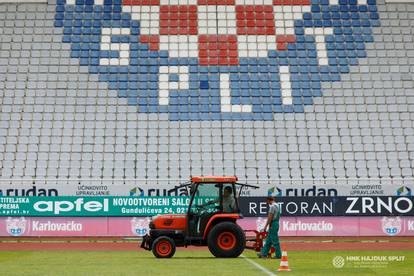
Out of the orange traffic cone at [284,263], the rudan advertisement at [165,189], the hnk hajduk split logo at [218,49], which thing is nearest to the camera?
the orange traffic cone at [284,263]

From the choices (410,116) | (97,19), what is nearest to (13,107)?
(97,19)

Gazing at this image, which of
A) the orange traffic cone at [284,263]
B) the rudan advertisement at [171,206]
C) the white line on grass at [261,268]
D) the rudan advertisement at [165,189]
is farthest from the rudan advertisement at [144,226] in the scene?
the orange traffic cone at [284,263]

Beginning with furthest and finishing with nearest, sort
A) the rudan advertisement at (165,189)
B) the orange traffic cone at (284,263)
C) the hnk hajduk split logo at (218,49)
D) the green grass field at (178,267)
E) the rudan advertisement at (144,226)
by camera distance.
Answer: the hnk hajduk split logo at (218,49) → the rudan advertisement at (165,189) → the rudan advertisement at (144,226) → the orange traffic cone at (284,263) → the green grass field at (178,267)

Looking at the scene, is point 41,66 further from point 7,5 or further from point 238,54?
point 238,54

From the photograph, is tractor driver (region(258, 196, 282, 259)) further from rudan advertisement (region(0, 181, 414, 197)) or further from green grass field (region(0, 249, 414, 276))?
rudan advertisement (region(0, 181, 414, 197))

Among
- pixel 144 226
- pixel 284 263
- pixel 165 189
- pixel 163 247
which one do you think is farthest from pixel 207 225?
pixel 165 189

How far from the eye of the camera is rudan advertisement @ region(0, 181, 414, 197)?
28.5 metres

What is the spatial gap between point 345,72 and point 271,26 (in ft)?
14.7

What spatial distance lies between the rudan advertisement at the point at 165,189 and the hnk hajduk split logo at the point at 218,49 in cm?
554

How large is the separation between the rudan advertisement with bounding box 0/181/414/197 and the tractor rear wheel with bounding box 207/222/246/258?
35.4 ft

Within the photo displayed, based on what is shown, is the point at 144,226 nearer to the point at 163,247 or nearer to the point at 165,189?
the point at 165,189

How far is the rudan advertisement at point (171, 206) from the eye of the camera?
2817 centimetres

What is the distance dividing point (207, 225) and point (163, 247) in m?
1.18

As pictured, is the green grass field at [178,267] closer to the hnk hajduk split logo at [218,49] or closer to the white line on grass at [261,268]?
→ the white line on grass at [261,268]
